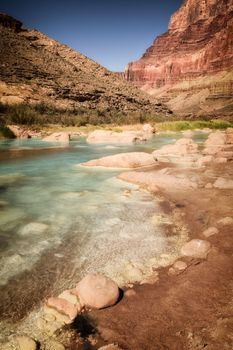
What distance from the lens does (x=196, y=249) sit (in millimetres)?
3850

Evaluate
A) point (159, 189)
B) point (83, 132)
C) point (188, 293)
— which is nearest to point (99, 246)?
point (188, 293)

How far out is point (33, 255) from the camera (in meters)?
4.00

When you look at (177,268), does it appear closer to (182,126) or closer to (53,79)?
(182,126)

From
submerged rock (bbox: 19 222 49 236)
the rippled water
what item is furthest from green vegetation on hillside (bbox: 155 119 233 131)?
submerged rock (bbox: 19 222 49 236)

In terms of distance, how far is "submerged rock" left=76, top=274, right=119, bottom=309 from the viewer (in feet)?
9.23

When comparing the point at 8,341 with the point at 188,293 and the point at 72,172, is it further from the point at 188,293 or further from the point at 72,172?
the point at 72,172

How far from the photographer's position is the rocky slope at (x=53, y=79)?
142 ft

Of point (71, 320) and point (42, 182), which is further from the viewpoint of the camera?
point (42, 182)

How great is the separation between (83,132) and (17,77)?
20360mm

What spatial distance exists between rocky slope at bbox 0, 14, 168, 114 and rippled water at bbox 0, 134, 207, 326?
34223mm

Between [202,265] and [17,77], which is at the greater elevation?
[17,77]

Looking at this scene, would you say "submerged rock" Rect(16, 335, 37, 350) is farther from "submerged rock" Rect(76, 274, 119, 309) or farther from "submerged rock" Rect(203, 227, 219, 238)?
"submerged rock" Rect(203, 227, 219, 238)

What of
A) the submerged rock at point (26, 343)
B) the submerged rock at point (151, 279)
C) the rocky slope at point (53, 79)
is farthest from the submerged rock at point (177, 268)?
the rocky slope at point (53, 79)

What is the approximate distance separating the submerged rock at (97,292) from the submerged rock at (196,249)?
1.33 metres
